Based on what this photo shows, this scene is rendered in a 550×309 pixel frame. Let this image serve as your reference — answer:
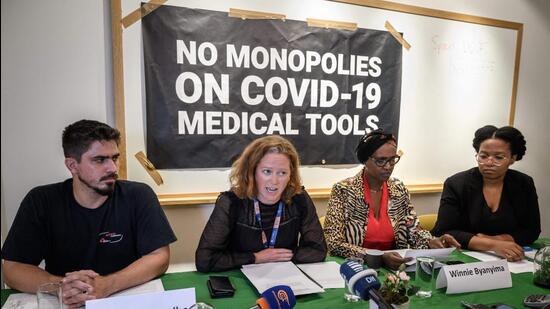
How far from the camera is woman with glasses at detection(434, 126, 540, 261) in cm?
219

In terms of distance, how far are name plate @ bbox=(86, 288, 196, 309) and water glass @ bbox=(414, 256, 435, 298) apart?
850mm

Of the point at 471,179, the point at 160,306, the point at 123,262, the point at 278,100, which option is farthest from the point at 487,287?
the point at 278,100

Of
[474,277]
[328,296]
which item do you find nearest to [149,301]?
[328,296]

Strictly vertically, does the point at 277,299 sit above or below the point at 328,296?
above

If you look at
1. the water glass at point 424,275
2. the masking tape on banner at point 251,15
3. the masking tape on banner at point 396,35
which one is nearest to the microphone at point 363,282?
the water glass at point 424,275

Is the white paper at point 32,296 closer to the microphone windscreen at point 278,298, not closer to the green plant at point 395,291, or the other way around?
the microphone windscreen at point 278,298

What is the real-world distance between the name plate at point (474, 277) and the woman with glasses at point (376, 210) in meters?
0.47

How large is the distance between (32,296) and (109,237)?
0.39 metres

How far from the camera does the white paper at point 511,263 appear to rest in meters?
1.69

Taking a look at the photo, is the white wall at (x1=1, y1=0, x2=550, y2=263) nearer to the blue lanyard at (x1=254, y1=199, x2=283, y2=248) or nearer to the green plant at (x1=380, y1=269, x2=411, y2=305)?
the blue lanyard at (x1=254, y1=199, x2=283, y2=248)

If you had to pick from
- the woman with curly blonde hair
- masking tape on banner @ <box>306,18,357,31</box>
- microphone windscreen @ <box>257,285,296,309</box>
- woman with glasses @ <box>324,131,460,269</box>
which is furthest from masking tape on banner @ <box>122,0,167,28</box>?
microphone windscreen @ <box>257,285,296,309</box>

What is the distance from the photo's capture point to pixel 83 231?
1.66 metres

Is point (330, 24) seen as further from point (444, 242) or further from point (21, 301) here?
point (21, 301)

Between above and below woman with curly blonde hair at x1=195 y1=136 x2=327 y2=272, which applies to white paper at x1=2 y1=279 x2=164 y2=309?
below
